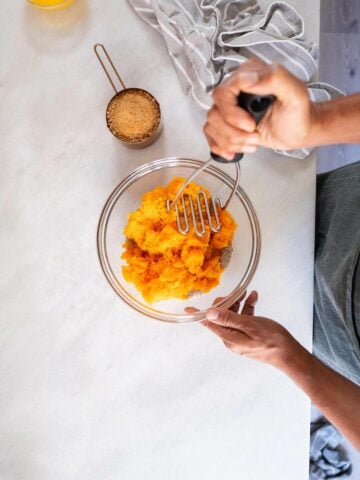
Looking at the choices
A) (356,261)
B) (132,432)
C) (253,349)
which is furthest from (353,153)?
(132,432)

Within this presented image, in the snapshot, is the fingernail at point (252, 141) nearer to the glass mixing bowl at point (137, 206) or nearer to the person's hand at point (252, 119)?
the person's hand at point (252, 119)

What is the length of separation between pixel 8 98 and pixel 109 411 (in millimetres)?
576

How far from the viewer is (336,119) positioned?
64cm

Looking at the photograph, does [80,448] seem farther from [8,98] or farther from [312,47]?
[312,47]

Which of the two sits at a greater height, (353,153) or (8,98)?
(8,98)

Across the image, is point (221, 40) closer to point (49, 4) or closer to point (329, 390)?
point (49, 4)

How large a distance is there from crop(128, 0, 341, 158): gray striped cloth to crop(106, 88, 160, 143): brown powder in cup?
0.08 meters

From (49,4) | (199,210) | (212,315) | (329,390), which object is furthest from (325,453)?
(49,4)

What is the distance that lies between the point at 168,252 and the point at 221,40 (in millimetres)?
375

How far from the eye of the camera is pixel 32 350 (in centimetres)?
84

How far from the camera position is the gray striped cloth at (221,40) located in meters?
0.79

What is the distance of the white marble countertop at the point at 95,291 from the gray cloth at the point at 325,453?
53 centimetres

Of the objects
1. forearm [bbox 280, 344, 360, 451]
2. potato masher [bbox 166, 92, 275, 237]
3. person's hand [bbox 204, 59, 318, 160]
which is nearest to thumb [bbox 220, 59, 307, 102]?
person's hand [bbox 204, 59, 318, 160]

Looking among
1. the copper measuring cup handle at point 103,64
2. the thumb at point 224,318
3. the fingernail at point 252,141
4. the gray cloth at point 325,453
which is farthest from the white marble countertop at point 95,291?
the gray cloth at point 325,453
